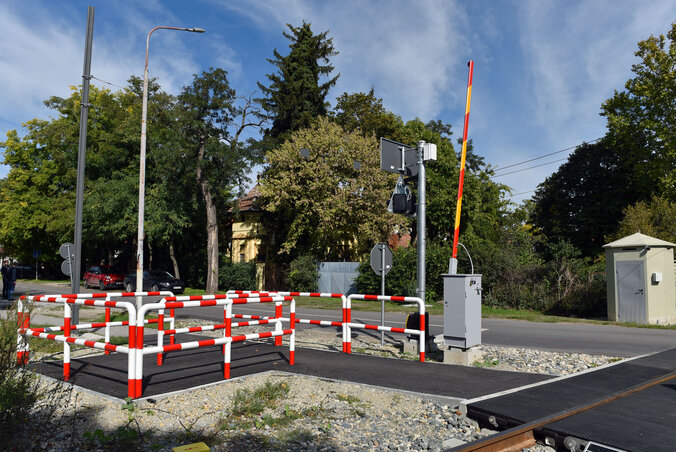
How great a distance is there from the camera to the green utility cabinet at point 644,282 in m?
15.6

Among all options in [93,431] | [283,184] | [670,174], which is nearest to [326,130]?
[283,184]

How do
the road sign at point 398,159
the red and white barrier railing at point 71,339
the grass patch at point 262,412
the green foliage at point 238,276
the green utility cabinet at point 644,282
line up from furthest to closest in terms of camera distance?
the green foliage at point 238,276
the green utility cabinet at point 644,282
the road sign at point 398,159
the grass patch at point 262,412
the red and white barrier railing at point 71,339

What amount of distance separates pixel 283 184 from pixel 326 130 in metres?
4.35

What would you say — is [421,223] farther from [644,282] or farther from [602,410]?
[644,282]

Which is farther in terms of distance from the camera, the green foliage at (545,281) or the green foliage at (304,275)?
the green foliage at (304,275)

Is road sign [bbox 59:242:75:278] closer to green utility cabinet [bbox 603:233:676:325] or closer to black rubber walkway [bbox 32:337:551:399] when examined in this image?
black rubber walkway [bbox 32:337:551:399]

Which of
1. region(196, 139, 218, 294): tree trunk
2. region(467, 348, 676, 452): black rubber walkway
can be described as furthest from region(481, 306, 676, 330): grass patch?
region(196, 139, 218, 294): tree trunk

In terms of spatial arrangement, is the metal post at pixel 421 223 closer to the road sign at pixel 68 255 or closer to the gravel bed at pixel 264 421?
the gravel bed at pixel 264 421

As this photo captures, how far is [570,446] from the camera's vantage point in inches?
174

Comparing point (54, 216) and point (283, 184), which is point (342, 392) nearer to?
point (283, 184)

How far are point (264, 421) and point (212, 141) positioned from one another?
26.6m

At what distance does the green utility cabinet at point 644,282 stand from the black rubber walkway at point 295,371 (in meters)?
10.8

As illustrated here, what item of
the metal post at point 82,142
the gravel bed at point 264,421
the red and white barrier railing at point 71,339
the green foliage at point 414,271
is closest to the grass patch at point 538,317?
the green foliage at point 414,271

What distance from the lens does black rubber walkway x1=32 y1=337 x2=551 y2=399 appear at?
255 inches
